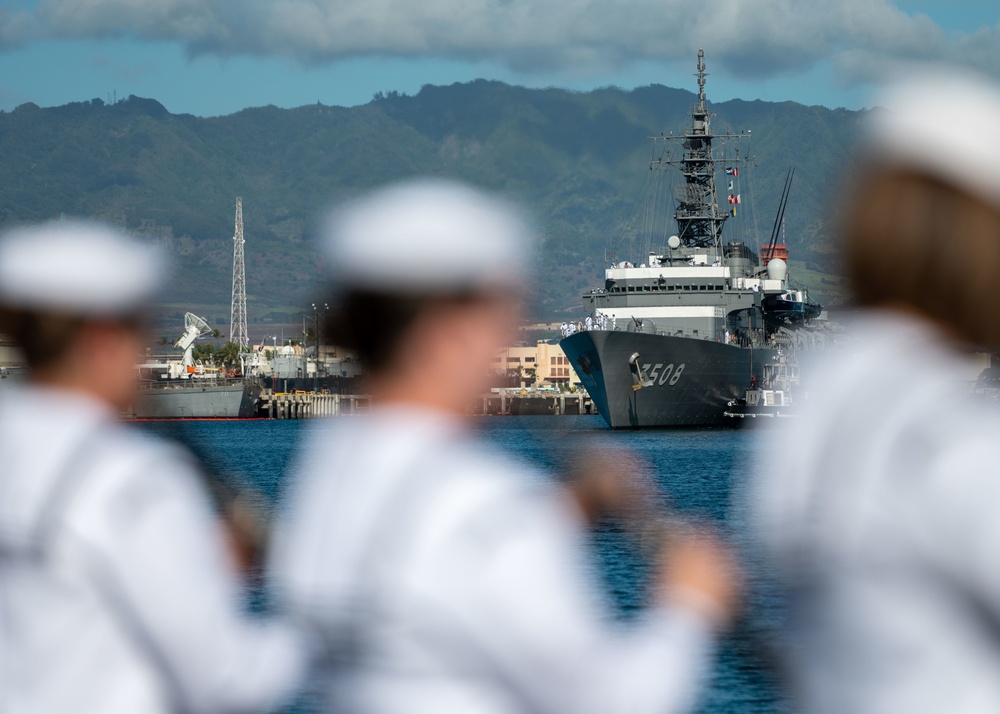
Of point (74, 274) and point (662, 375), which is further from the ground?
point (74, 274)

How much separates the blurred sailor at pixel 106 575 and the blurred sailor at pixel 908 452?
111 cm

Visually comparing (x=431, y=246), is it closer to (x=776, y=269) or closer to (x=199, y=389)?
(x=776, y=269)

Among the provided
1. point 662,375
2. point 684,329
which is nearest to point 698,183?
point 684,329

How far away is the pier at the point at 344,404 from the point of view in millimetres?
155375

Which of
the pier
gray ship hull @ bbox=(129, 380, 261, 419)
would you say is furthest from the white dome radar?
the pier

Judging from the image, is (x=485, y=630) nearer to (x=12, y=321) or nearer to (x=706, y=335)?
(x=12, y=321)

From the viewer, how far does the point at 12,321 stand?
3684 mm

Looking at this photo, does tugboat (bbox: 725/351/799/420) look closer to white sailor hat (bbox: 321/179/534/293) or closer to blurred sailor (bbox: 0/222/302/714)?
blurred sailor (bbox: 0/222/302/714)

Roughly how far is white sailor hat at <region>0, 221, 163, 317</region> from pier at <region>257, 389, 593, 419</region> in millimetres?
145372

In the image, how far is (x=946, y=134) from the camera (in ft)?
9.25

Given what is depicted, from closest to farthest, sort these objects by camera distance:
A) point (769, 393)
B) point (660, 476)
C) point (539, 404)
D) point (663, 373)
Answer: point (660, 476), point (663, 373), point (769, 393), point (539, 404)

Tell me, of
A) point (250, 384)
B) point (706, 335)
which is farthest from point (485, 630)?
point (250, 384)

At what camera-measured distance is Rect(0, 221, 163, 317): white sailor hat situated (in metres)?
3.69

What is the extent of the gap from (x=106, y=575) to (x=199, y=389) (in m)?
134
